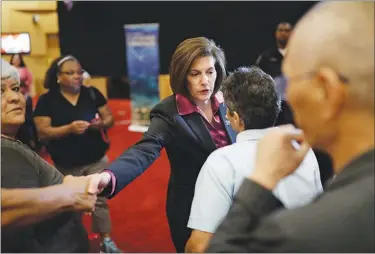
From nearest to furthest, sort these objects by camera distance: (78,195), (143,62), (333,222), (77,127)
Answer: (333,222) < (78,195) < (77,127) < (143,62)

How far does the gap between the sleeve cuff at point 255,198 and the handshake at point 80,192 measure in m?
0.46

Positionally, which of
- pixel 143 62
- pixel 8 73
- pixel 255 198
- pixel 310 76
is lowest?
pixel 143 62

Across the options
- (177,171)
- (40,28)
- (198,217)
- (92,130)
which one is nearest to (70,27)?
(40,28)

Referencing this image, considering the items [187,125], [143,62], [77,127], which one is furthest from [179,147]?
[143,62]

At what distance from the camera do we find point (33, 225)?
1.13 meters

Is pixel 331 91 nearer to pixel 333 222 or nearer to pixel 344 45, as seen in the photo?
pixel 344 45

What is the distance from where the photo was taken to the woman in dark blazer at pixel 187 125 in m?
1.79

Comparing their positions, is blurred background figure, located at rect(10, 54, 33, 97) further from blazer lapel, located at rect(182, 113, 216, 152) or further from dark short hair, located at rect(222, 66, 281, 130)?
dark short hair, located at rect(222, 66, 281, 130)

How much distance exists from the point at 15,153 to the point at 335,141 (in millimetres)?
704

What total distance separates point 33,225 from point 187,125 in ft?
2.58

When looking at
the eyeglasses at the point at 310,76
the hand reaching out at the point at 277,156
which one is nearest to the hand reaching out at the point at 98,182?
the hand reaching out at the point at 277,156

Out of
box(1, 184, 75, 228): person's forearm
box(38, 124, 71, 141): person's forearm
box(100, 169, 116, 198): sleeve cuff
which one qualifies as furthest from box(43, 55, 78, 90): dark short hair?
box(1, 184, 75, 228): person's forearm

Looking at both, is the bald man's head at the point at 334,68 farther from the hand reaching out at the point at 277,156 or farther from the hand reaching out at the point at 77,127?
the hand reaching out at the point at 77,127

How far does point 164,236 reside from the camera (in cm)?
317
